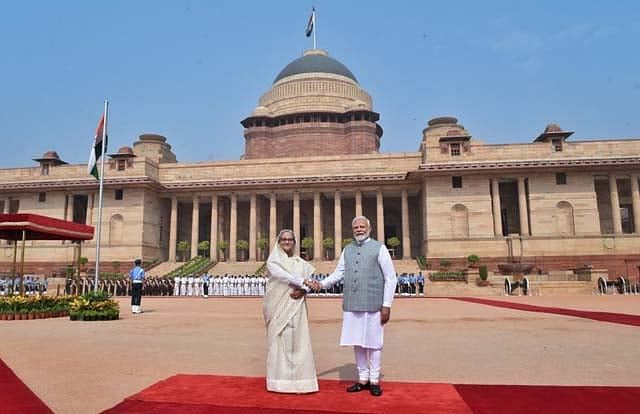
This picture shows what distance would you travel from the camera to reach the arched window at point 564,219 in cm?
3703

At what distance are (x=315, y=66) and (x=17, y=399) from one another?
57.3m

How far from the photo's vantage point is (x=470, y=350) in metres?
8.17

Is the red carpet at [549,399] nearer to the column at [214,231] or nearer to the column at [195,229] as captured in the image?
the column at [214,231]

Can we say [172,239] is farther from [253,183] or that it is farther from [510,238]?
[510,238]

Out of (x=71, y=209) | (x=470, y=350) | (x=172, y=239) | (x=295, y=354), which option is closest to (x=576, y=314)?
(x=470, y=350)

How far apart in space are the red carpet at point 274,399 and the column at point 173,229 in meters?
38.9

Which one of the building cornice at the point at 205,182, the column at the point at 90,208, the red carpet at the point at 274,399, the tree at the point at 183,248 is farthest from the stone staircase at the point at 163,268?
the red carpet at the point at 274,399

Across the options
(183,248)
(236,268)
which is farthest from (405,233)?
(183,248)

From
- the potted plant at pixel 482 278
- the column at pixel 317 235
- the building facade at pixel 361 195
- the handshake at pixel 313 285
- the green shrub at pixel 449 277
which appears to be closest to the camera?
the handshake at pixel 313 285

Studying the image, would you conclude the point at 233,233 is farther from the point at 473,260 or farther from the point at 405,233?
the point at 473,260

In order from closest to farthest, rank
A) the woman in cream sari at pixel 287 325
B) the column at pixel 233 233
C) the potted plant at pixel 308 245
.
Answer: the woman in cream sari at pixel 287 325, the potted plant at pixel 308 245, the column at pixel 233 233

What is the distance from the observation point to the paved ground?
5850mm

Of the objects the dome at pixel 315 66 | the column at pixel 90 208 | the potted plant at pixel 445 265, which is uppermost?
the dome at pixel 315 66

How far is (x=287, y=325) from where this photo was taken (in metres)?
5.49
